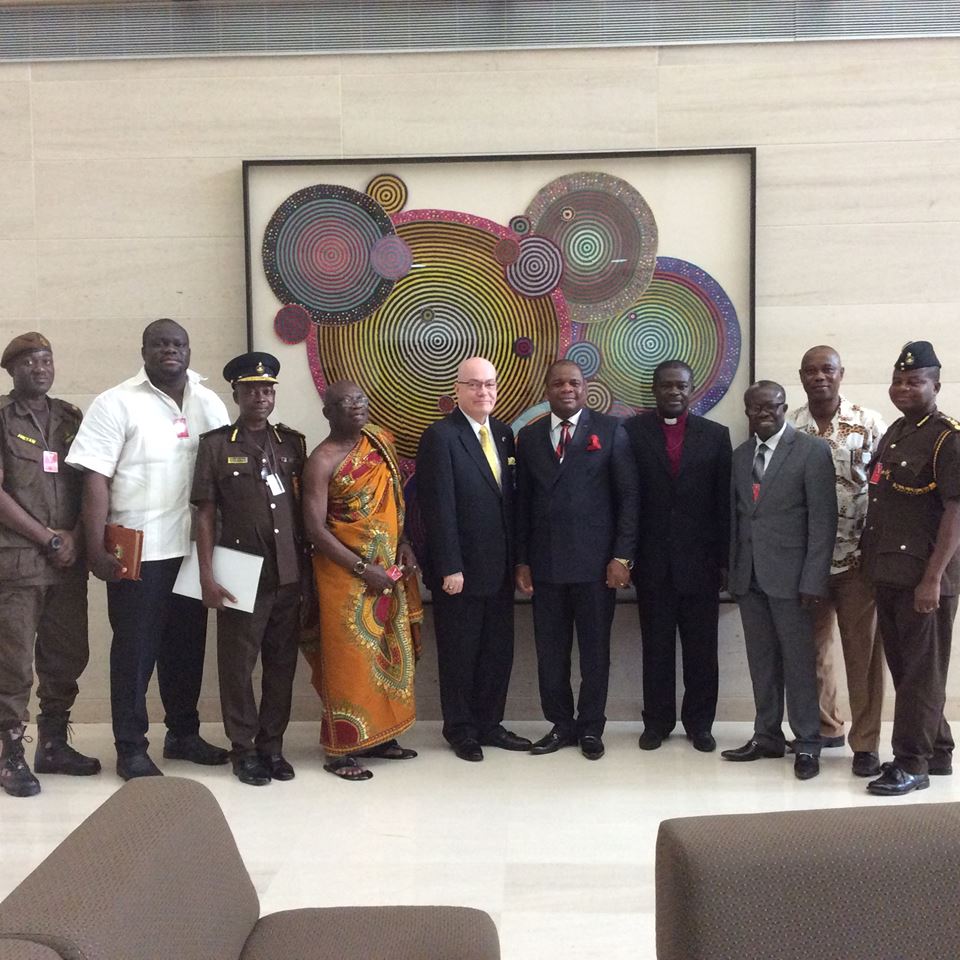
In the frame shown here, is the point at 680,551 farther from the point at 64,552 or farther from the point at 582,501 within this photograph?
the point at 64,552

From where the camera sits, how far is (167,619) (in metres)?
4.66

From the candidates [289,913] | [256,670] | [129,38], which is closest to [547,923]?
[289,913]

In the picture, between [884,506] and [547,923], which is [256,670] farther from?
[884,506]

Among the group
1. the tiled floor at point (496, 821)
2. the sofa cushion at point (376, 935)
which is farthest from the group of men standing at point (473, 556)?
the sofa cushion at point (376, 935)

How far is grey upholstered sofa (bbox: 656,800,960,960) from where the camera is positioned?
157 centimetres

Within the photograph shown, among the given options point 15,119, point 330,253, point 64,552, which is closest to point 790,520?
point 330,253

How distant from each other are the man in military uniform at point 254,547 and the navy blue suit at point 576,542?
3.24 feet

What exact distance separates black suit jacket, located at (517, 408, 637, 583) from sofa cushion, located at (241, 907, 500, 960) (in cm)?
258

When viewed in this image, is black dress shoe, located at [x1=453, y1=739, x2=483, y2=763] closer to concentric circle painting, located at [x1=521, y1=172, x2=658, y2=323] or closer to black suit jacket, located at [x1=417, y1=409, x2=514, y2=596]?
black suit jacket, located at [x1=417, y1=409, x2=514, y2=596]

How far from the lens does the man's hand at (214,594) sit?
4344 mm

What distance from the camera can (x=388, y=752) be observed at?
464cm

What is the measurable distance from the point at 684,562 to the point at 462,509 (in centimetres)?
94

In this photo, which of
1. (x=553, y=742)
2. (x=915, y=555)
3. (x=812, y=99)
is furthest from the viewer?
(x=812, y=99)

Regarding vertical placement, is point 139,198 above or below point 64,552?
above
